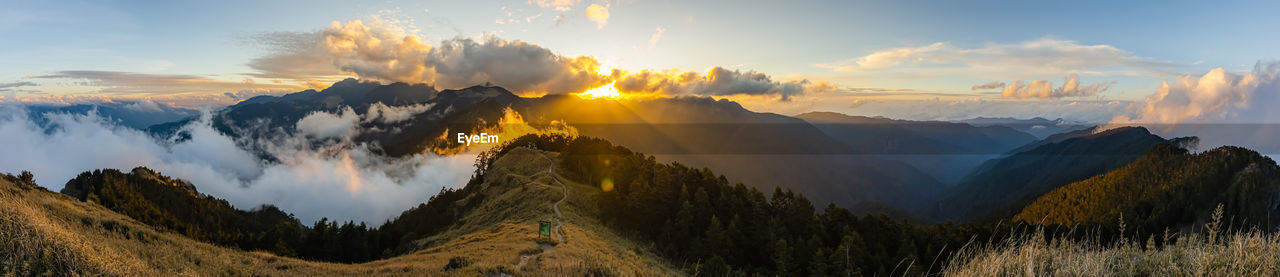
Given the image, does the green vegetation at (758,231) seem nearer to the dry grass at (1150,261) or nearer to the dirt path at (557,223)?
the dirt path at (557,223)

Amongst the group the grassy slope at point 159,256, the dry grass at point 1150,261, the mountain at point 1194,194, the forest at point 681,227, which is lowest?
the mountain at point 1194,194

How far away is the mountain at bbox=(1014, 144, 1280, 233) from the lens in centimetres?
15312

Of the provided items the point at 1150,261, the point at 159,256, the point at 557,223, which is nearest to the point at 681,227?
the point at 557,223

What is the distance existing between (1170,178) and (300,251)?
280 m

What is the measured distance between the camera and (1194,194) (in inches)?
6368

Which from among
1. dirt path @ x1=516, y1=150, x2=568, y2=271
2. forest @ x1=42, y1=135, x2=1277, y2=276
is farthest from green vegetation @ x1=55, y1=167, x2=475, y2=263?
dirt path @ x1=516, y1=150, x2=568, y2=271

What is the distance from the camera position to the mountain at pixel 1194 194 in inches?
6029

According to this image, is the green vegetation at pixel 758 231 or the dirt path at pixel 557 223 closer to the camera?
the dirt path at pixel 557 223

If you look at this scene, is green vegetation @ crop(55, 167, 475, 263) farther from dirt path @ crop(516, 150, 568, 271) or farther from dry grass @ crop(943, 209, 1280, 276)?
dry grass @ crop(943, 209, 1280, 276)

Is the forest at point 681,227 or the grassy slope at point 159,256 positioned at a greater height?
the grassy slope at point 159,256

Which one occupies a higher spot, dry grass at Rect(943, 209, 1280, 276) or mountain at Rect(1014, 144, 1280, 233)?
dry grass at Rect(943, 209, 1280, 276)

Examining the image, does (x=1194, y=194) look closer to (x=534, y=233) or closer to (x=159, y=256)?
(x=534, y=233)

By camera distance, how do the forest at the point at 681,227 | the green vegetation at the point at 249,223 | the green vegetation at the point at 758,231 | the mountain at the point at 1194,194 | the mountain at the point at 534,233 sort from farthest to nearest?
the mountain at the point at 1194,194 < the green vegetation at the point at 249,223 < the forest at the point at 681,227 < the green vegetation at the point at 758,231 < the mountain at the point at 534,233

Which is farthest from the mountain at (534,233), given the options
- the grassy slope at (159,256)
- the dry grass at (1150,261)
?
the dry grass at (1150,261)
